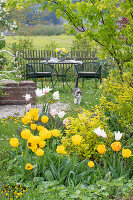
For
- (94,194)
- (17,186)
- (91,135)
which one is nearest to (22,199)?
(17,186)

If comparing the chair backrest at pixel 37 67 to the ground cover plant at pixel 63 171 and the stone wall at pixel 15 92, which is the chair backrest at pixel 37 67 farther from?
the ground cover plant at pixel 63 171

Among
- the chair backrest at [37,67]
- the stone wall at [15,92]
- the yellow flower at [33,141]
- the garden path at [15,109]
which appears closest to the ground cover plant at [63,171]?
the yellow flower at [33,141]

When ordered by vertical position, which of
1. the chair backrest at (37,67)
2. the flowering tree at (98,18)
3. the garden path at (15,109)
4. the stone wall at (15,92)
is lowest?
the garden path at (15,109)

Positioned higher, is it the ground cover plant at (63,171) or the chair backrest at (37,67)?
the chair backrest at (37,67)

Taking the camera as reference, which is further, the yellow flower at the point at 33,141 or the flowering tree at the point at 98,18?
the flowering tree at the point at 98,18

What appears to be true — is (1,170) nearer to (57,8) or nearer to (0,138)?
(0,138)

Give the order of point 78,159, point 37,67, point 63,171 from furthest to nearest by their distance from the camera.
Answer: point 37,67 → point 78,159 → point 63,171

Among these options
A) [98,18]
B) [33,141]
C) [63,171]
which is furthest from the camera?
[98,18]

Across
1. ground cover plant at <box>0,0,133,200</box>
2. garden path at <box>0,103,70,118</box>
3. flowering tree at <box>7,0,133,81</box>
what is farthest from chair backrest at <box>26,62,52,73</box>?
ground cover plant at <box>0,0,133,200</box>

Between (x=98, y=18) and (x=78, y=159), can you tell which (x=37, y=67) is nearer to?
(x=98, y=18)

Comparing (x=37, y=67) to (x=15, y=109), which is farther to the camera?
(x=37, y=67)

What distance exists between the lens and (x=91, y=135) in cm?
317

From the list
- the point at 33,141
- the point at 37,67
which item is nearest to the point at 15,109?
the point at 33,141

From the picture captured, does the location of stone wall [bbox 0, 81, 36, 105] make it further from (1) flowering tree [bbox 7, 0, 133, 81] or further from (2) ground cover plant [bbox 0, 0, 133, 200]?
(2) ground cover plant [bbox 0, 0, 133, 200]
